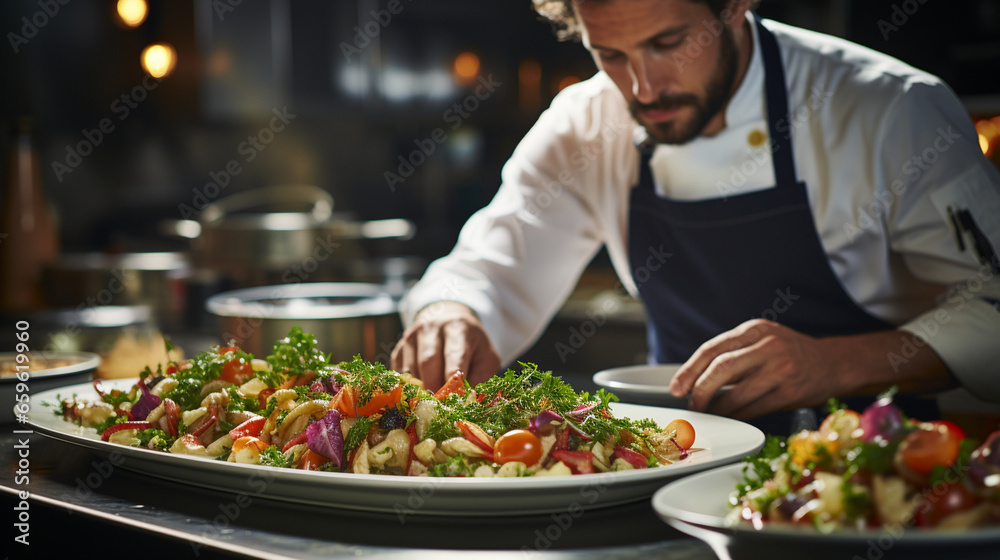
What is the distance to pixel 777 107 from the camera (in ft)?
5.90

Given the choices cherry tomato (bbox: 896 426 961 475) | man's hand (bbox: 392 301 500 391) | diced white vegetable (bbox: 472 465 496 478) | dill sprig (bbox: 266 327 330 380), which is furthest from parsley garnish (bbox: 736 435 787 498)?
man's hand (bbox: 392 301 500 391)

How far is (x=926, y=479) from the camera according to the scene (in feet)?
2.22

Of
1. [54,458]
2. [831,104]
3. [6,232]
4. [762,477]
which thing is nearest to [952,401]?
[831,104]

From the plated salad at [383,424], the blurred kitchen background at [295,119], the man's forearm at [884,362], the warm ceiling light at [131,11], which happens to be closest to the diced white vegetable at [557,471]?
the plated salad at [383,424]

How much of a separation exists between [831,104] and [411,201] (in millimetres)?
4672

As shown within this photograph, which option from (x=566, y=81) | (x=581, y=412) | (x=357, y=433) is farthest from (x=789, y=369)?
(x=566, y=81)

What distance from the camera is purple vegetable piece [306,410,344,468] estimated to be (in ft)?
3.12

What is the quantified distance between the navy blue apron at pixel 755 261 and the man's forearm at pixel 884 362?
0.55ft

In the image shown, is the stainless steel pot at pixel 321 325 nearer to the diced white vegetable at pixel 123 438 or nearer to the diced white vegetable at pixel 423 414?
the diced white vegetable at pixel 123 438

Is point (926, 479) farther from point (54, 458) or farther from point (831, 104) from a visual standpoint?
point (831, 104)

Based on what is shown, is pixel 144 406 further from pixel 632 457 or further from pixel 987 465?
pixel 987 465

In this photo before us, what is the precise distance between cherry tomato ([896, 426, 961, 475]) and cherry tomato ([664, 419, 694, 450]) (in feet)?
1.12

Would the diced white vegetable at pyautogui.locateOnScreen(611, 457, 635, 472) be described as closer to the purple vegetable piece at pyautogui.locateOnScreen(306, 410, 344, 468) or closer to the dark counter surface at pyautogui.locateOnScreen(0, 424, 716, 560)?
the dark counter surface at pyautogui.locateOnScreen(0, 424, 716, 560)

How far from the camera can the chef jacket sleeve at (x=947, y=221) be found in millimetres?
1455
